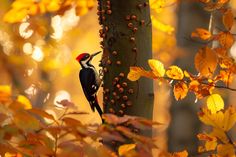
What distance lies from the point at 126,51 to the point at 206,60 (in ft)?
1.23

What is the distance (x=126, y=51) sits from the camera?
2510 mm

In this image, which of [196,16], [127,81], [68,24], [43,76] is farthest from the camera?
[68,24]

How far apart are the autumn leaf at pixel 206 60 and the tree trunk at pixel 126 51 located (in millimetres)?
264

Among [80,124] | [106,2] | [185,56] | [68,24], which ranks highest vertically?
[106,2]

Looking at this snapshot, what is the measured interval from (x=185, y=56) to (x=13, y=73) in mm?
5997

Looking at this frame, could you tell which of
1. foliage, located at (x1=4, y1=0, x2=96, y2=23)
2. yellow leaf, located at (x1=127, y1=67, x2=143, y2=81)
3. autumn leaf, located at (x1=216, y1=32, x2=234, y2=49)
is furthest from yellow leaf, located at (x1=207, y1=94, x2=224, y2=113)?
foliage, located at (x1=4, y1=0, x2=96, y2=23)

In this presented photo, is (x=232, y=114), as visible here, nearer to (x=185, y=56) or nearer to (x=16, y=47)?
(x=185, y=56)

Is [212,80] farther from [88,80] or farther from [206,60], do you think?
[88,80]

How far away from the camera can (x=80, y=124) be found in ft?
6.34

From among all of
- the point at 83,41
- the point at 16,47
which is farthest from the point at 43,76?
the point at 83,41

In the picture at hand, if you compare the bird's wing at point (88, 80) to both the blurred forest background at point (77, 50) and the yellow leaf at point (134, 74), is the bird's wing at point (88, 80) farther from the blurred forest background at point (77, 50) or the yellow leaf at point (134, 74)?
the yellow leaf at point (134, 74)

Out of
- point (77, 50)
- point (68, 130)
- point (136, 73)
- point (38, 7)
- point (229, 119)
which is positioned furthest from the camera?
point (77, 50)

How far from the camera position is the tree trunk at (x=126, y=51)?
98.8 inches

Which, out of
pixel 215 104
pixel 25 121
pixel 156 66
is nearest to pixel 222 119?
pixel 215 104
